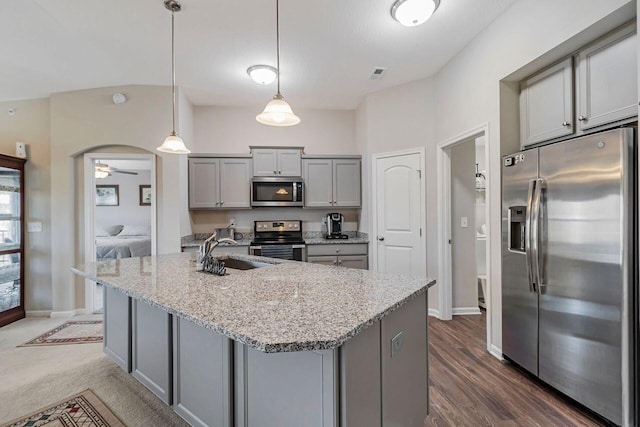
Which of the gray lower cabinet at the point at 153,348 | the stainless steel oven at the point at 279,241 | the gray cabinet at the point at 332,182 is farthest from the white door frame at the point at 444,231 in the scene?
the gray lower cabinet at the point at 153,348

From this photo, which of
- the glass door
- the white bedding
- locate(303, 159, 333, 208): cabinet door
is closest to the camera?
the glass door

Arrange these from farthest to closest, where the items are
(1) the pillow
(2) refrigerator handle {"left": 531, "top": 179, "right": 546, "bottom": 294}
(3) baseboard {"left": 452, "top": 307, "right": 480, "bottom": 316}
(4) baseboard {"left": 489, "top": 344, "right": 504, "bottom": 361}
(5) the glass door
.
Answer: (1) the pillow → (3) baseboard {"left": 452, "top": 307, "right": 480, "bottom": 316} → (5) the glass door → (4) baseboard {"left": 489, "top": 344, "right": 504, "bottom": 361} → (2) refrigerator handle {"left": 531, "top": 179, "right": 546, "bottom": 294}

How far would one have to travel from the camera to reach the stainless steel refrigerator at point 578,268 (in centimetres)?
163

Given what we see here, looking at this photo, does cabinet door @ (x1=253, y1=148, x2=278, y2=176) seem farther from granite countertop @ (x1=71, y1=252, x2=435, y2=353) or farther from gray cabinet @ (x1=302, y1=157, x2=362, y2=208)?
granite countertop @ (x1=71, y1=252, x2=435, y2=353)

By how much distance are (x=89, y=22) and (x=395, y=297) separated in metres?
3.17

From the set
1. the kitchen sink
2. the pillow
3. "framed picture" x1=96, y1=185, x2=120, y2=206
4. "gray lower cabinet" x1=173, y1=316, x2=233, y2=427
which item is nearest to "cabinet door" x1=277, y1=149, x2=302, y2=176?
the kitchen sink

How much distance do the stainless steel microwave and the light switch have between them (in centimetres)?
261

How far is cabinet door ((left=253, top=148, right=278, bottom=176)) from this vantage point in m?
4.27

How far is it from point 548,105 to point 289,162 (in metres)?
3.01

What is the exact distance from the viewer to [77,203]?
12.4 feet

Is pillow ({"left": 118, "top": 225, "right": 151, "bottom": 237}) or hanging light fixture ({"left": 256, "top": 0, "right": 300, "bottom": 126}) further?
pillow ({"left": 118, "top": 225, "right": 151, "bottom": 237})

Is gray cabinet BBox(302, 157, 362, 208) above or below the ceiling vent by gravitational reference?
below

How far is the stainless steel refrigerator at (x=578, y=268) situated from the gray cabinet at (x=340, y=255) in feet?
6.42

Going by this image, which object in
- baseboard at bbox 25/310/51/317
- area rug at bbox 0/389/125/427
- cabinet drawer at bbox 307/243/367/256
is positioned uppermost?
cabinet drawer at bbox 307/243/367/256
